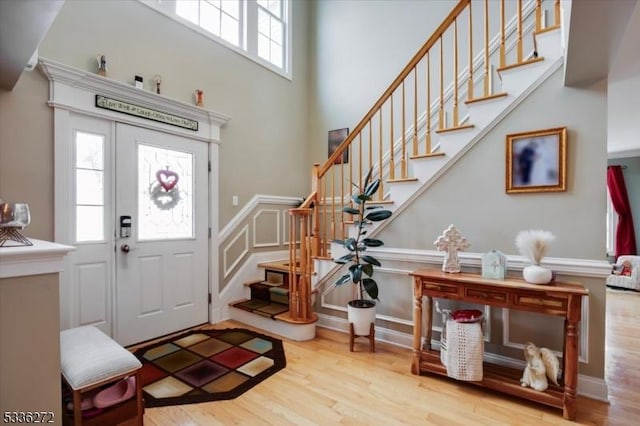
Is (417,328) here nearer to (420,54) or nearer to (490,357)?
(490,357)

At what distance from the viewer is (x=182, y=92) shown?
3426mm

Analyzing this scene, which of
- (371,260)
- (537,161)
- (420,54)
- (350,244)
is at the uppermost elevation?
(420,54)

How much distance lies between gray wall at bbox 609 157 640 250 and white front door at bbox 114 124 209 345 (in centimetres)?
797

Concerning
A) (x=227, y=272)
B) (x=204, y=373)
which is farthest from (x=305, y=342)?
(x=227, y=272)

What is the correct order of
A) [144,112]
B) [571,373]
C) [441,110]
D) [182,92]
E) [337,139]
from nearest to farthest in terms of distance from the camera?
1. [571,373]
2. [441,110]
3. [144,112]
4. [182,92]
5. [337,139]

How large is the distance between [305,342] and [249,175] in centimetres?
225

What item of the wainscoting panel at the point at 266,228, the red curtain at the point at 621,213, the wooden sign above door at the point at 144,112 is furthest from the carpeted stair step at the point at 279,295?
the red curtain at the point at 621,213

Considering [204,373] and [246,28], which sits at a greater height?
[246,28]

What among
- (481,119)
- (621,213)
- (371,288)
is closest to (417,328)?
(371,288)

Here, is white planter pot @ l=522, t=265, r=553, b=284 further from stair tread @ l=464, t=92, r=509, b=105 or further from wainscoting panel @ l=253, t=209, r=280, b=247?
wainscoting panel @ l=253, t=209, r=280, b=247

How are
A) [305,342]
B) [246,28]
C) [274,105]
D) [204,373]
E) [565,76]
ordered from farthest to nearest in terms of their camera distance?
1. [274,105]
2. [246,28]
3. [305,342]
4. [204,373]
5. [565,76]

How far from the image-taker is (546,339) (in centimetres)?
229

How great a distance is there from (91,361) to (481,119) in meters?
3.11

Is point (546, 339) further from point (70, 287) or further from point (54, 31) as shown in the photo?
point (54, 31)
